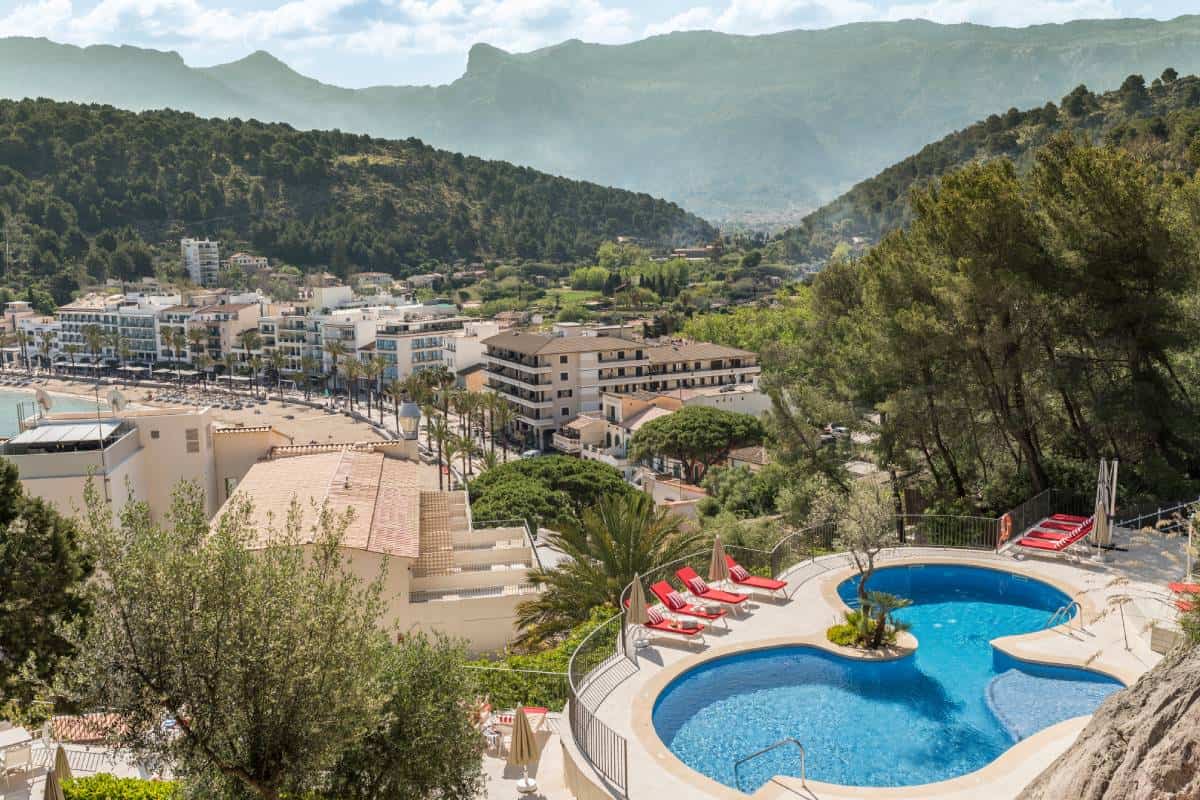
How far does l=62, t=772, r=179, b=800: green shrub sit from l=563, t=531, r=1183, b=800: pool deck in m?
4.94

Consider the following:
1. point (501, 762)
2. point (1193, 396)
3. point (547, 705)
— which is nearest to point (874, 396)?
point (1193, 396)

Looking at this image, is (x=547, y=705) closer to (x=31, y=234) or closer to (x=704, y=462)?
(x=704, y=462)

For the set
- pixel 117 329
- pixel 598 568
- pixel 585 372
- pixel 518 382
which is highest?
pixel 117 329

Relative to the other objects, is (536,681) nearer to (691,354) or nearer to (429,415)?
(429,415)

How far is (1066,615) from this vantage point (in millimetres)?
15914

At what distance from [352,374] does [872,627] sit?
75.4m

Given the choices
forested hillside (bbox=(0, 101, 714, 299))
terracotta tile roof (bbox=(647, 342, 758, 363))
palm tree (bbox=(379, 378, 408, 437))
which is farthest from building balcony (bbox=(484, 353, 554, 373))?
forested hillside (bbox=(0, 101, 714, 299))

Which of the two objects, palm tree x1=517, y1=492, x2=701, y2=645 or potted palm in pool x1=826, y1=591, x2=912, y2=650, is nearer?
potted palm in pool x1=826, y1=591, x2=912, y2=650

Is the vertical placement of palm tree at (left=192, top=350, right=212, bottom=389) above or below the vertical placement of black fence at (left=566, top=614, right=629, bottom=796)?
below

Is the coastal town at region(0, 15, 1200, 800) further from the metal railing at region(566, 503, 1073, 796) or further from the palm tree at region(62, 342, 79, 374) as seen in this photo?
the palm tree at region(62, 342, 79, 374)

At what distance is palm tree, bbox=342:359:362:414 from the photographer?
85750 millimetres

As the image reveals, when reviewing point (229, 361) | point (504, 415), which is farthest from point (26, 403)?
point (504, 415)

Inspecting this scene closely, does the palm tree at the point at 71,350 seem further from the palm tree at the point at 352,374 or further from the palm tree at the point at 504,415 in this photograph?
the palm tree at the point at 504,415

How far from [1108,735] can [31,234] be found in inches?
6179
